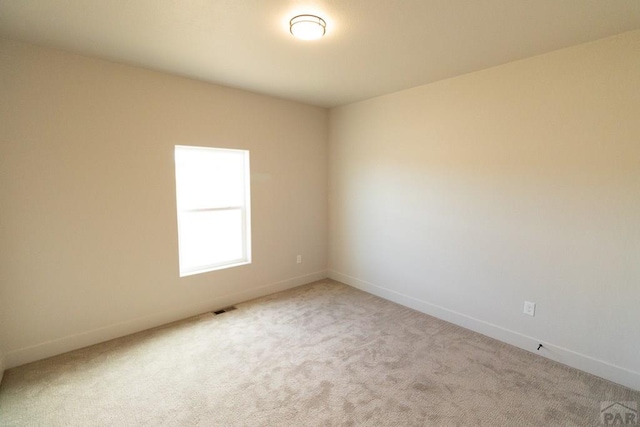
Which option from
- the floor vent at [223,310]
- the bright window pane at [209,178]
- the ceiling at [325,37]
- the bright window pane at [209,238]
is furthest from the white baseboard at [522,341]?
the ceiling at [325,37]

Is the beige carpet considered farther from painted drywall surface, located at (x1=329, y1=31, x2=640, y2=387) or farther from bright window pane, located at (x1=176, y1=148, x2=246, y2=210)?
bright window pane, located at (x1=176, y1=148, x2=246, y2=210)

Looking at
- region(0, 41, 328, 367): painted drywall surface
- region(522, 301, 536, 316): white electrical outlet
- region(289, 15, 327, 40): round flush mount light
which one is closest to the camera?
region(289, 15, 327, 40): round flush mount light

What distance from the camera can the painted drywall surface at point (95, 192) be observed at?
231 cm

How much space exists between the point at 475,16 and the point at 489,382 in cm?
253

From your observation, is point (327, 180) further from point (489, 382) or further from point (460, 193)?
point (489, 382)

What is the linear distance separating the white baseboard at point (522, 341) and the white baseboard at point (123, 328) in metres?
1.57

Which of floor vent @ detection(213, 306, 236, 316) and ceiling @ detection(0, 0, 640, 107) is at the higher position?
ceiling @ detection(0, 0, 640, 107)

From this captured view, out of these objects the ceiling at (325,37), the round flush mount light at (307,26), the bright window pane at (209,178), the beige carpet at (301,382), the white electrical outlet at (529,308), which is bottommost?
the beige carpet at (301,382)

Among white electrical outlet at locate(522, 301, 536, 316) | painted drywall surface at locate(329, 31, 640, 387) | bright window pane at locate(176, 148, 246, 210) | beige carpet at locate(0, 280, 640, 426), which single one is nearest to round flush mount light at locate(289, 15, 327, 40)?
painted drywall surface at locate(329, 31, 640, 387)

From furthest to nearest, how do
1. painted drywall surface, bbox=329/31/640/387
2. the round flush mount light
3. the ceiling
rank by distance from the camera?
painted drywall surface, bbox=329/31/640/387 → the round flush mount light → the ceiling

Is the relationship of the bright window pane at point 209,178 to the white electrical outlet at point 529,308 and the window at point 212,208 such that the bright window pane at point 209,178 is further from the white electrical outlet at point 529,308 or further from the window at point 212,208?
the white electrical outlet at point 529,308

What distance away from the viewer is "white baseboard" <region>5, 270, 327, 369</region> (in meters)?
2.40

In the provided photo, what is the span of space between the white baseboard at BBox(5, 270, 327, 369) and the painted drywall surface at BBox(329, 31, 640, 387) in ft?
5.44

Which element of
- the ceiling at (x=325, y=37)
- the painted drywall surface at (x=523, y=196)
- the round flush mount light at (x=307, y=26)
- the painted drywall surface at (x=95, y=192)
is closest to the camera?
the ceiling at (x=325, y=37)
